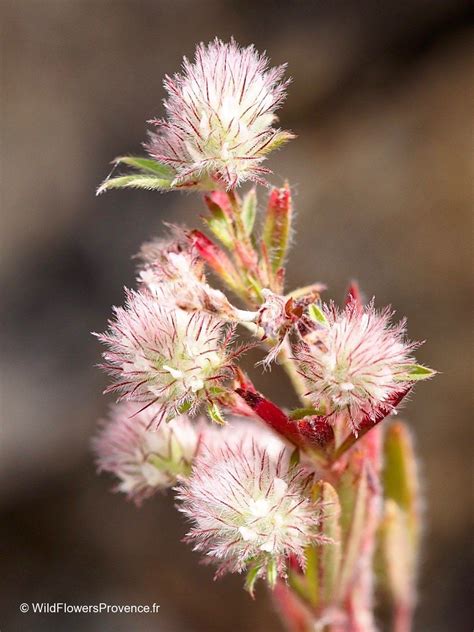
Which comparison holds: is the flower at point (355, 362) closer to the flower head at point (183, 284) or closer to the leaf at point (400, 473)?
the flower head at point (183, 284)

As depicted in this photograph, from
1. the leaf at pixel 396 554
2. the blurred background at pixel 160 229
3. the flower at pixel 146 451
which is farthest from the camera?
the blurred background at pixel 160 229

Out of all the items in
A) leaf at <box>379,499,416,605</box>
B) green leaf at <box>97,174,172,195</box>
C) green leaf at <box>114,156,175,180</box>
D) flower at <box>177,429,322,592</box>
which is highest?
green leaf at <box>114,156,175,180</box>

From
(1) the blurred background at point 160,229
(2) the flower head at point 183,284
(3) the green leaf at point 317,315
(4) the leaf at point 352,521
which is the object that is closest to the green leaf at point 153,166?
(2) the flower head at point 183,284

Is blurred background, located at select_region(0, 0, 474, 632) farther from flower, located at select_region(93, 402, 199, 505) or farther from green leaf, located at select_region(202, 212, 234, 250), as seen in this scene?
green leaf, located at select_region(202, 212, 234, 250)

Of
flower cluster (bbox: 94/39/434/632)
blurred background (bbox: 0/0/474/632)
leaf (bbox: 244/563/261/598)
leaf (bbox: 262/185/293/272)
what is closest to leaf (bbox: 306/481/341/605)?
flower cluster (bbox: 94/39/434/632)

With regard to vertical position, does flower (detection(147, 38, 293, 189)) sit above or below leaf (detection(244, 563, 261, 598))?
above

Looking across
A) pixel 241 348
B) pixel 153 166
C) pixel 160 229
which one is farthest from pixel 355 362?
pixel 160 229

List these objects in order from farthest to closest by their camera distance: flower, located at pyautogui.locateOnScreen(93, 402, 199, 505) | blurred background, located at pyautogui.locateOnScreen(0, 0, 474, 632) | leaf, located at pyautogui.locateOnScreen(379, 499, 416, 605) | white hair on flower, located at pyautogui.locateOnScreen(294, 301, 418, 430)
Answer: blurred background, located at pyautogui.locateOnScreen(0, 0, 474, 632) < leaf, located at pyautogui.locateOnScreen(379, 499, 416, 605) < flower, located at pyautogui.locateOnScreen(93, 402, 199, 505) < white hair on flower, located at pyautogui.locateOnScreen(294, 301, 418, 430)

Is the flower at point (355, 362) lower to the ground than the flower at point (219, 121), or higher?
lower
